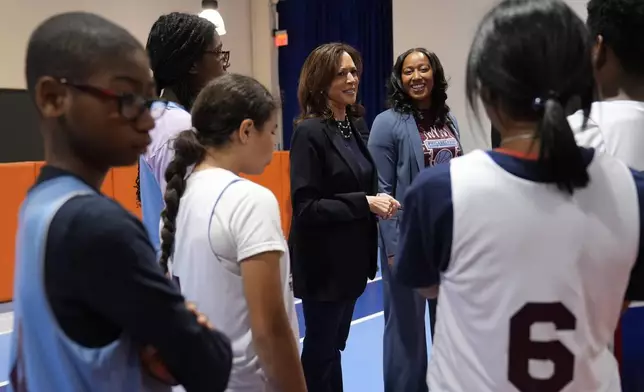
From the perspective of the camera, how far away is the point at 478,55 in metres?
1.12

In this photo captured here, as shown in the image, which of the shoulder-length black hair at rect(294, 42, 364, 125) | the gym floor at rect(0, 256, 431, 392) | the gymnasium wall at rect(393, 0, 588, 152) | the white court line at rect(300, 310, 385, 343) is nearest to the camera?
the shoulder-length black hair at rect(294, 42, 364, 125)

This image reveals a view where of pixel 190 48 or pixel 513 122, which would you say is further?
pixel 190 48

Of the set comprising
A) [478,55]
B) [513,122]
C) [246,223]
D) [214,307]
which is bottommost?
[214,307]

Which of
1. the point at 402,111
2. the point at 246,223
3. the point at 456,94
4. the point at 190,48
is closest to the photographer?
the point at 246,223

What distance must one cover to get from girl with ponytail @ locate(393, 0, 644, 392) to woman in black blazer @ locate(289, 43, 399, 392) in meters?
1.38

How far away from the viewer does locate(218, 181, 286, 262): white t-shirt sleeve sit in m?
1.37

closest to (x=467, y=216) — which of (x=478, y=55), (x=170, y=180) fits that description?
(x=478, y=55)

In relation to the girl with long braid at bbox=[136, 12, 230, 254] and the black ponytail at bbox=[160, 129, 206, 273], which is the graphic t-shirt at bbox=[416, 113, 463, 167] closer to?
the girl with long braid at bbox=[136, 12, 230, 254]

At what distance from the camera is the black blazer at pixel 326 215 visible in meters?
2.49

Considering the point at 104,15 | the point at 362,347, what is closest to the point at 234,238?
the point at 362,347

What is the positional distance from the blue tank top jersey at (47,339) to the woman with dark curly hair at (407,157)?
186 cm

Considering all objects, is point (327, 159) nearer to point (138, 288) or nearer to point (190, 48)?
point (190, 48)

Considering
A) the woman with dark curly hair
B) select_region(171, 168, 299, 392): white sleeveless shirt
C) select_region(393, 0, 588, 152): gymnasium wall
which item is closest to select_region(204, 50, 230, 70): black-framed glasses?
select_region(171, 168, 299, 392): white sleeveless shirt

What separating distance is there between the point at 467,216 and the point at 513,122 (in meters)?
0.19
